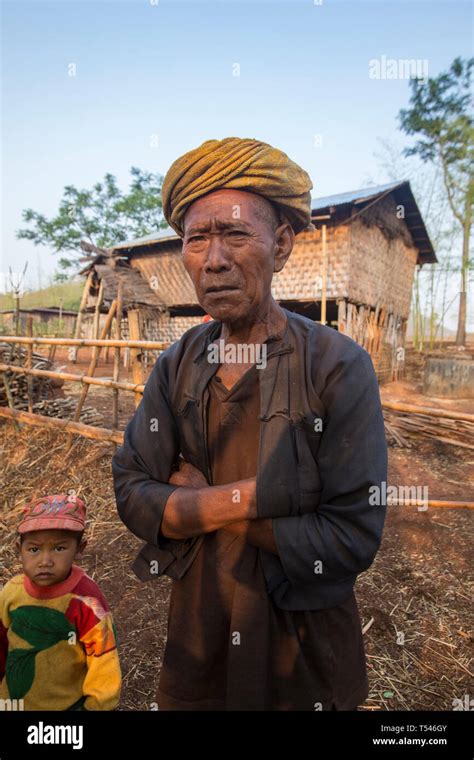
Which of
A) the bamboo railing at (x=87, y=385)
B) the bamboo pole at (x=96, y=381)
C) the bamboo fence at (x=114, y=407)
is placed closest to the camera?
the bamboo fence at (x=114, y=407)

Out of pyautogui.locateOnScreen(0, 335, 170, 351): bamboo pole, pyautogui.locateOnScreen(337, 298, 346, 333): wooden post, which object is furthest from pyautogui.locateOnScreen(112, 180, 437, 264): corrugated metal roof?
pyautogui.locateOnScreen(0, 335, 170, 351): bamboo pole

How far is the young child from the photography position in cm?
159

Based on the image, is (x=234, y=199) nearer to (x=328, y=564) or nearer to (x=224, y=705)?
(x=328, y=564)

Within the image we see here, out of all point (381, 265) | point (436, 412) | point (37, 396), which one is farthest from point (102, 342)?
point (381, 265)

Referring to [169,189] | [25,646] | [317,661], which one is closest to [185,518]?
[317,661]

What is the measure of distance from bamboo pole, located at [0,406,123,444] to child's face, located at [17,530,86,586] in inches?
144

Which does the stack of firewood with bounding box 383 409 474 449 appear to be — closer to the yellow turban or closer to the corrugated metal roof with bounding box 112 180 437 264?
the yellow turban

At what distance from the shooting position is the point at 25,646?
62.9 inches

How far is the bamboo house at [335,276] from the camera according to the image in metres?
13.0

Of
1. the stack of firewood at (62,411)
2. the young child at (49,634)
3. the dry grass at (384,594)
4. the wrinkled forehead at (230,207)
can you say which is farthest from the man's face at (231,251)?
the stack of firewood at (62,411)

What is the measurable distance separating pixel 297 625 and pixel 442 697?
200 cm

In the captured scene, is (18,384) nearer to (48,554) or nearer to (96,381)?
(96,381)

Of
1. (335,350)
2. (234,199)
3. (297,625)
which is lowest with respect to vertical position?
(297,625)

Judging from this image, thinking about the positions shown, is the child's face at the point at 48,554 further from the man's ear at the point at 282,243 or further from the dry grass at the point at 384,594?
the dry grass at the point at 384,594
